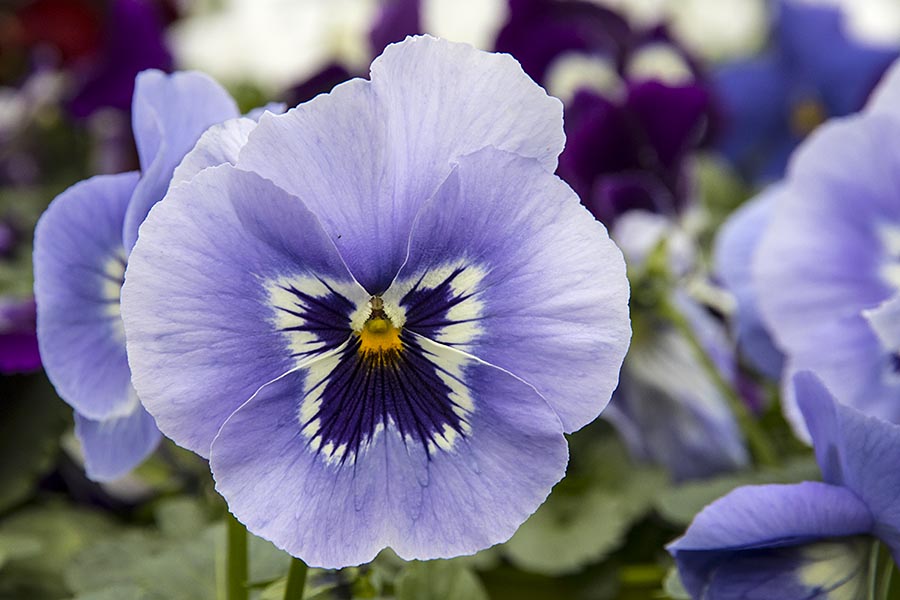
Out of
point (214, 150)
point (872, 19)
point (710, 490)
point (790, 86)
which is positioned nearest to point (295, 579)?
point (214, 150)

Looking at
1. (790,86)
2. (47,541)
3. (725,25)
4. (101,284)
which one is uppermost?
(101,284)

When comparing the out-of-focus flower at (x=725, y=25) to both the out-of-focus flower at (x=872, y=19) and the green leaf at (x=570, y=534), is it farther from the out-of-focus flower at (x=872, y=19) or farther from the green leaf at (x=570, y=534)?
the green leaf at (x=570, y=534)

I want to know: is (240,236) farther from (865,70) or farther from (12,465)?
(865,70)

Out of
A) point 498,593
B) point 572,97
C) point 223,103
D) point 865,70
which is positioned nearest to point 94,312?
point 223,103

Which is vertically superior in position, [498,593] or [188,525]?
[188,525]

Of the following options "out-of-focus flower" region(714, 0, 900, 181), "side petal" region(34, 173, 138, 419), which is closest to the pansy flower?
"side petal" region(34, 173, 138, 419)

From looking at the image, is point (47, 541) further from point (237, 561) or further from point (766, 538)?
point (766, 538)
